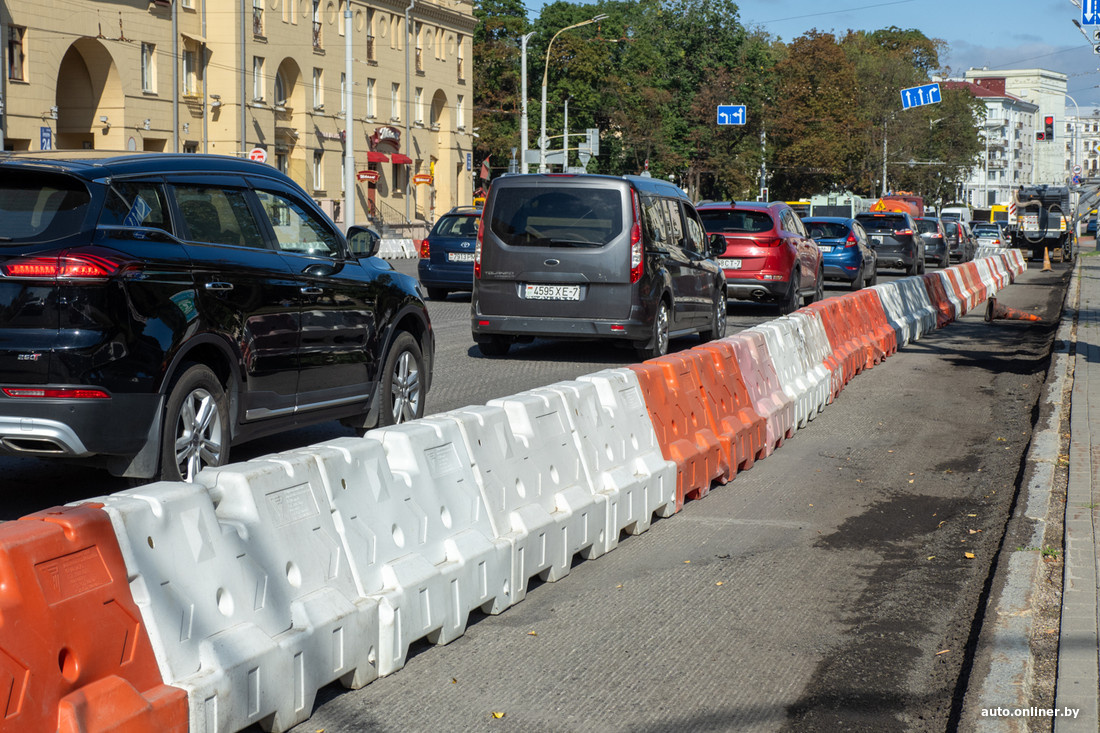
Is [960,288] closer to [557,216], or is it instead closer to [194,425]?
[557,216]

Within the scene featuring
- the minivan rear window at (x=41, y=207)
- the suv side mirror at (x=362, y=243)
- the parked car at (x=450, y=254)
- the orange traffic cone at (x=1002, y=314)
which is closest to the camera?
the minivan rear window at (x=41, y=207)

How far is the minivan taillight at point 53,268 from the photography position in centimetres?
573

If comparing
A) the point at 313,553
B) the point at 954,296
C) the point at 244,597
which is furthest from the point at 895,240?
the point at 244,597

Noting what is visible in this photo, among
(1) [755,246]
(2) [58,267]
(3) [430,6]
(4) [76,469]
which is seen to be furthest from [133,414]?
(3) [430,6]

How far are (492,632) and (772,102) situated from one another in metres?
92.2

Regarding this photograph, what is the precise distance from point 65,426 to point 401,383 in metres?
3.15

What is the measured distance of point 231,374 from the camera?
6703 millimetres

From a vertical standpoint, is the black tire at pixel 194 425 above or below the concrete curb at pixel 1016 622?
above

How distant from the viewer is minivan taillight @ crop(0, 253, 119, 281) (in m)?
5.73

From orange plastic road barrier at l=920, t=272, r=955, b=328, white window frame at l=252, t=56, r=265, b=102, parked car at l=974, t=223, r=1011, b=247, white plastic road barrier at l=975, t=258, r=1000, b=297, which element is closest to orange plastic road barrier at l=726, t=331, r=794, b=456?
orange plastic road barrier at l=920, t=272, r=955, b=328

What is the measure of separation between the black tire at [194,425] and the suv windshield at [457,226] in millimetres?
16034

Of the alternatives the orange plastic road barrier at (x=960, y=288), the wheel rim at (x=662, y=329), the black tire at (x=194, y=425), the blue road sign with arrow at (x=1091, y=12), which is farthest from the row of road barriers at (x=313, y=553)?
the orange plastic road barrier at (x=960, y=288)

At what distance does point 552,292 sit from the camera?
1323 centimetres

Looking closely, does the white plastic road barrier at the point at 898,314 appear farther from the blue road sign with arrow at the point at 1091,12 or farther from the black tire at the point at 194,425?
the black tire at the point at 194,425
